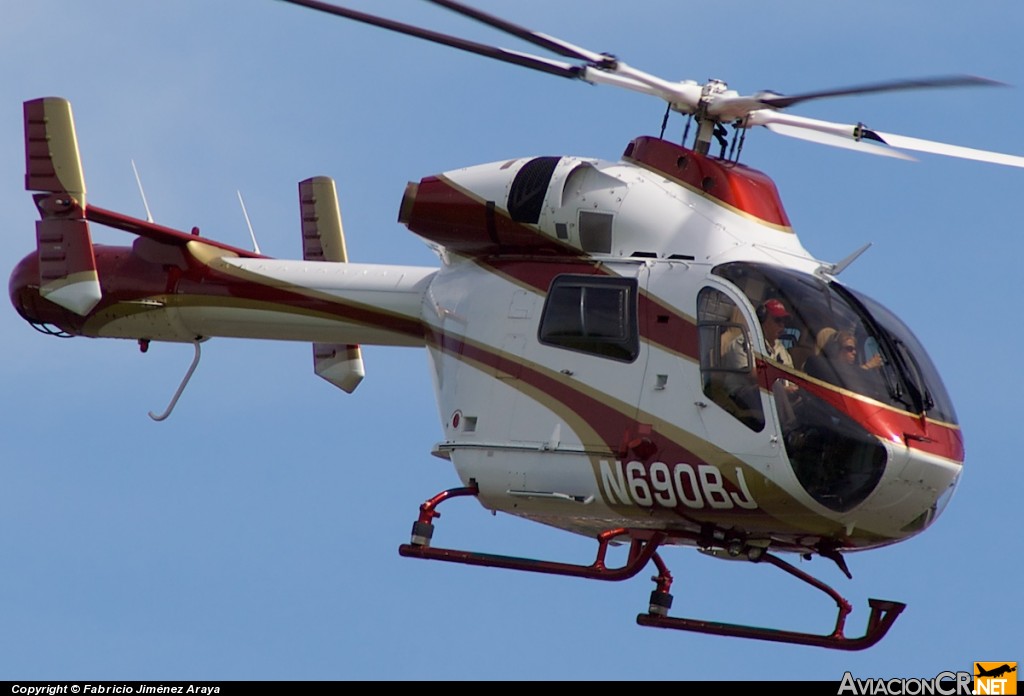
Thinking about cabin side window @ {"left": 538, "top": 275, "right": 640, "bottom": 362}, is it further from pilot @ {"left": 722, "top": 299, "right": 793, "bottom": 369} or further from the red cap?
the red cap

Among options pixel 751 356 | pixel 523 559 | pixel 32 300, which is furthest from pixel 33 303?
pixel 751 356

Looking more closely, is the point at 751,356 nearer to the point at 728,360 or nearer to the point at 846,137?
the point at 728,360

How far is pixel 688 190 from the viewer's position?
17422mm

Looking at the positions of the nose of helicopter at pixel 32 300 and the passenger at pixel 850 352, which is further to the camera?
the nose of helicopter at pixel 32 300

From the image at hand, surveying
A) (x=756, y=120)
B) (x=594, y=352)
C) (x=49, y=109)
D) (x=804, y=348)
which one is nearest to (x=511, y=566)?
(x=594, y=352)

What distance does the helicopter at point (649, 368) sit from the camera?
A: 1598 centimetres

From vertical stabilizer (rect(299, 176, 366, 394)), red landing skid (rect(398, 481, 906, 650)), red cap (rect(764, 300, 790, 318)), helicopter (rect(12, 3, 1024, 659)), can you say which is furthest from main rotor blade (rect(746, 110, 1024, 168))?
vertical stabilizer (rect(299, 176, 366, 394))

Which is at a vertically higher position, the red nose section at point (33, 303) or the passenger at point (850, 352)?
Answer: the passenger at point (850, 352)

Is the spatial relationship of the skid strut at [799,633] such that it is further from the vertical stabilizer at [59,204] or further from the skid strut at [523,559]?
the vertical stabilizer at [59,204]

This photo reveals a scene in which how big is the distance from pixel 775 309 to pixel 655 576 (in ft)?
10.2

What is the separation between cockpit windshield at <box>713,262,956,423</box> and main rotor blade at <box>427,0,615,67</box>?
2100 millimetres

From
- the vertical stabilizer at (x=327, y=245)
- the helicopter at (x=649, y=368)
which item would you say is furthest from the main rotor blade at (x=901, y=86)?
the vertical stabilizer at (x=327, y=245)

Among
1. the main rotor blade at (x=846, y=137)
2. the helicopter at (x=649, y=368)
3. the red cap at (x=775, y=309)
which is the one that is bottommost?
the helicopter at (x=649, y=368)

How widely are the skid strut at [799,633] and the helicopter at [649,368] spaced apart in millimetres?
22
